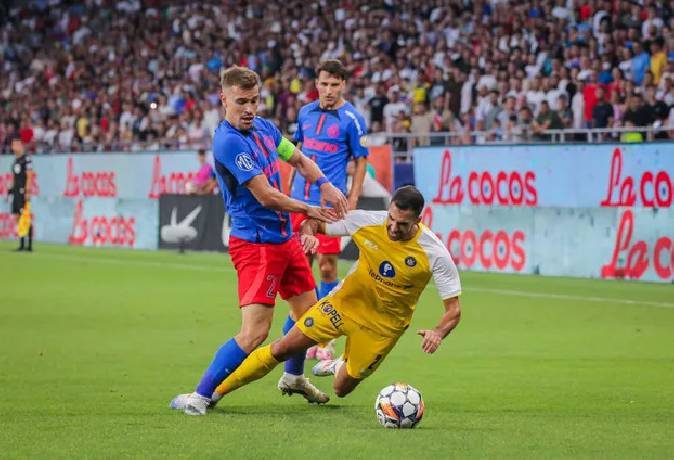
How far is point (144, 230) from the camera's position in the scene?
2902 cm

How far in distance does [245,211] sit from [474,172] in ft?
44.4

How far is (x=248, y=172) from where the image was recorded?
825 centimetres

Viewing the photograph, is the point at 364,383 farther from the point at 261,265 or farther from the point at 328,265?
the point at 261,265

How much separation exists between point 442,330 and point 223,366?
146cm

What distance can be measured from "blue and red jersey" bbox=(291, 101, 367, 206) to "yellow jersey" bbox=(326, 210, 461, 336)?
11.5ft

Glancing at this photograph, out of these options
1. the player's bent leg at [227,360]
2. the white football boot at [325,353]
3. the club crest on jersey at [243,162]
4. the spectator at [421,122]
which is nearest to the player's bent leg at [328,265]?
the white football boot at [325,353]

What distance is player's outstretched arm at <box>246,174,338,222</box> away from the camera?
8.27m

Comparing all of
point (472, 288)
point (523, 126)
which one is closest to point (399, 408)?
point (472, 288)

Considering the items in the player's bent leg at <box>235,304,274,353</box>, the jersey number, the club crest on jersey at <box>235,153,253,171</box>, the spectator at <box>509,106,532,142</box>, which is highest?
the spectator at <box>509,106,532,142</box>

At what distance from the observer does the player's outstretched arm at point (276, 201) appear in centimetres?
827

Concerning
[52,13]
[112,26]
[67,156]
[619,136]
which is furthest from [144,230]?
[52,13]

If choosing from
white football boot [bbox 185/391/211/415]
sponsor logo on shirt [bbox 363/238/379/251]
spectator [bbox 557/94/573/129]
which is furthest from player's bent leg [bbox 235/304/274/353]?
spectator [bbox 557/94/573/129]

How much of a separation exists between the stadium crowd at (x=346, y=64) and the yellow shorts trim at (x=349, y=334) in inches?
518

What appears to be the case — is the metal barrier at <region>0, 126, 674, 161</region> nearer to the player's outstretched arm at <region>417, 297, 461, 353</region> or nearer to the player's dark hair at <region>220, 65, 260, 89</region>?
the player's outstretched arm at <region>417, 297, 461, 353</region>
